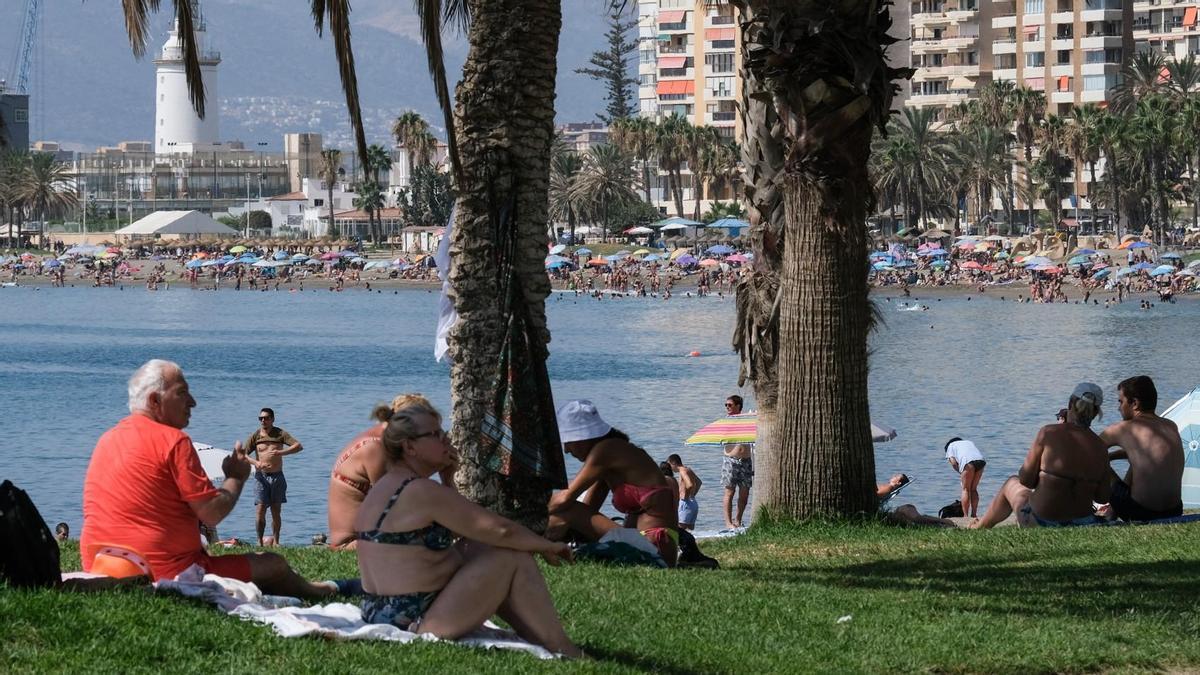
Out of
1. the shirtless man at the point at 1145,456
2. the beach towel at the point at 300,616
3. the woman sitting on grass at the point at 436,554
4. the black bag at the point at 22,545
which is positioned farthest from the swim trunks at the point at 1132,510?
the black bag at the point at 22,545

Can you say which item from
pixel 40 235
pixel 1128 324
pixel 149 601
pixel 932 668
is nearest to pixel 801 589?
pixel 932 668

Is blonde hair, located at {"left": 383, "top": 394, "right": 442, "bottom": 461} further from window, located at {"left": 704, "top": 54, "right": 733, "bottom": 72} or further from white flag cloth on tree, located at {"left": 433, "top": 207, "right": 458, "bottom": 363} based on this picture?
window, located at {"left": 704, "top": 54, "right": 733, "bottom": 72}

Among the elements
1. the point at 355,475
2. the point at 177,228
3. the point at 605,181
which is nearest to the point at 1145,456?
the point at 355,475

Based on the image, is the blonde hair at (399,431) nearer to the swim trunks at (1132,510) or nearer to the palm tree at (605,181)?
the swim trunks at (1132,510)

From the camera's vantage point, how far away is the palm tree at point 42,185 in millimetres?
131000

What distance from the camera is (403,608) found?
6.12 meters

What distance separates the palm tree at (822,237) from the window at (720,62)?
111 meters

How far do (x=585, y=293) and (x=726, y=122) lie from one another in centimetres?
3630

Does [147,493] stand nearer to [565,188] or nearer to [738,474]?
[738,474]

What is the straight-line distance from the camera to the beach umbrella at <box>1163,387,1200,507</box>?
1364cm

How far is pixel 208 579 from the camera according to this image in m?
6.57

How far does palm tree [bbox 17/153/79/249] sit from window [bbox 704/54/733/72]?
51674 mm

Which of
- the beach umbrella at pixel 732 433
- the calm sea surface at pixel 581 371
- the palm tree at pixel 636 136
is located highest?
the palm tree at pixel 636 136

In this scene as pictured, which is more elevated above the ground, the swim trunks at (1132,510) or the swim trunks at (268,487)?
the swim trunks at (1132,510)
